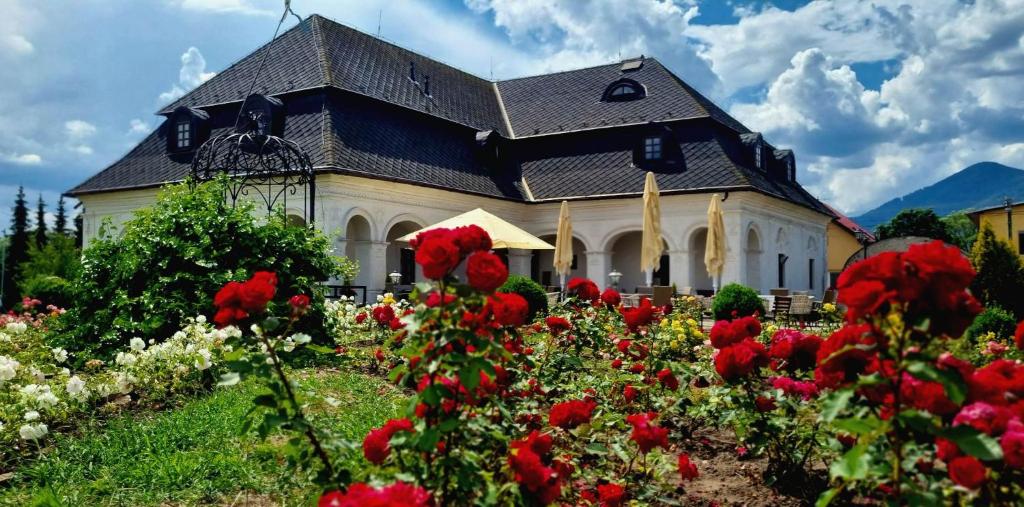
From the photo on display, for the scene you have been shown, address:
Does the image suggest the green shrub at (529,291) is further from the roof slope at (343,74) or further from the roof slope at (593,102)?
the roof slope at (593,102)

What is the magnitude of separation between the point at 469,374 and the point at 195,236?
7.46 meters

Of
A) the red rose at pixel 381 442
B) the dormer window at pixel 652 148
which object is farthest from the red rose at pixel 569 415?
the dormer window at pixel 652 148

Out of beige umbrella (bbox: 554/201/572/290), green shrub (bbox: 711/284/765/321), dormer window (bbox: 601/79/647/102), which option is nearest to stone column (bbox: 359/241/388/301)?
beige umbrella (bbox: 554/201/572/290)

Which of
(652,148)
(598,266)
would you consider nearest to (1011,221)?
(652,148)

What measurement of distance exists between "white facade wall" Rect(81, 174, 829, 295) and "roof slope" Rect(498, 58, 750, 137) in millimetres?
3091

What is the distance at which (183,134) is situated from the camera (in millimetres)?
24094

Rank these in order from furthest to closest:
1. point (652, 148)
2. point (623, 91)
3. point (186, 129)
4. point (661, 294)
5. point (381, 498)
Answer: point (623, 91) → point (652, 148) → point (186, 129) → point (661, 294) → point (381, 498)

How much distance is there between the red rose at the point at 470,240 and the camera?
2.35 meters

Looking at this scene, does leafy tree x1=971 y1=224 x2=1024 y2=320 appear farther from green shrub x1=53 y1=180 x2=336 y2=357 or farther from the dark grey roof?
green shrub x1=53 y1=180 x2=336 y2=357

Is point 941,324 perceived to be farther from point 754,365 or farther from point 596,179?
point 596,179

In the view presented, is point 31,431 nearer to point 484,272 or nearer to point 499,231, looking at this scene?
point 484,272

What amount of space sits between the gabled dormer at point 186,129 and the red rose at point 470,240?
23378 mm

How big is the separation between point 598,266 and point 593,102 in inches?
245

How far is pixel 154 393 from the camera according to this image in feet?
20.2
